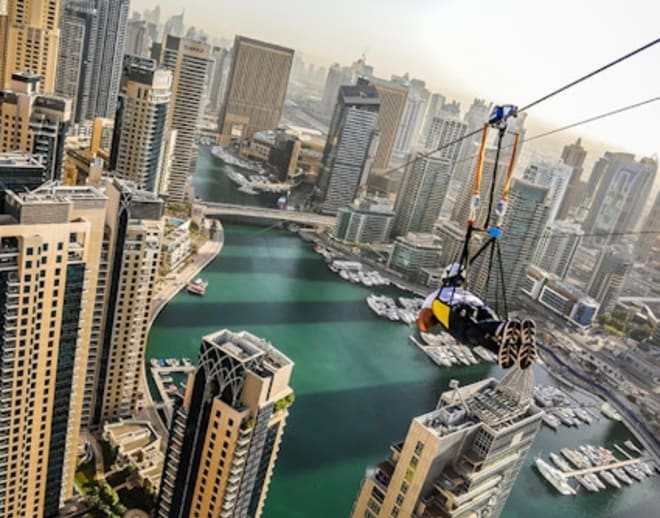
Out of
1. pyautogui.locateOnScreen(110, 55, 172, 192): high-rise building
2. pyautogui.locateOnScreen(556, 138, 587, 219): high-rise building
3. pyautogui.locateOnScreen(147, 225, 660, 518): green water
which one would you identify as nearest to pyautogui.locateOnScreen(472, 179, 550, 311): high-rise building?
pyautogui.locateOnScreen(147, 225, 660, 518): green water

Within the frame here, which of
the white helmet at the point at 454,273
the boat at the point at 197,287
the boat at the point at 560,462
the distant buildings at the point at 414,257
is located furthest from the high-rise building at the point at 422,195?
the white helmet at the point at 454,273

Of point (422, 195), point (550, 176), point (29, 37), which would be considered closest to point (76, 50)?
point (29, 37)

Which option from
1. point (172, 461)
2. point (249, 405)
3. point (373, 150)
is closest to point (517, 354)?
point (249, 405)

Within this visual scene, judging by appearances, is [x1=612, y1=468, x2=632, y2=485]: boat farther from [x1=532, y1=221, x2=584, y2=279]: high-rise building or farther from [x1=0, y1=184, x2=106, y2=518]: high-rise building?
[x1=532, y1=221, x2=584, y2=279]: high-rise building

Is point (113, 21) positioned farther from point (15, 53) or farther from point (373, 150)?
point (373, 150)

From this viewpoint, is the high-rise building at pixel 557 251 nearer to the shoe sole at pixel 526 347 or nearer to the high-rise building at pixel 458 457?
the high-rise building at pixel 458 457

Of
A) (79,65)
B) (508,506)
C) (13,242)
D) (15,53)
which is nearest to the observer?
(13,242)
